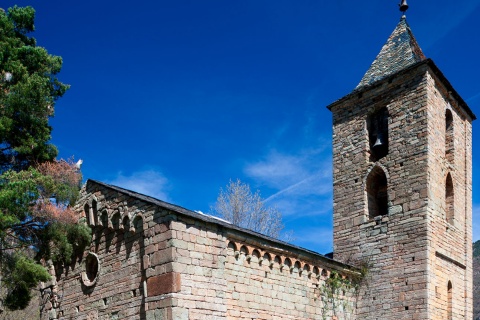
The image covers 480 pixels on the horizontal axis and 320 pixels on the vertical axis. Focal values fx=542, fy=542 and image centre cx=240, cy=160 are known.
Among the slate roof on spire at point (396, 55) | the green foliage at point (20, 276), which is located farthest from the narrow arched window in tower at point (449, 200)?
the green foliage at point (20, 276)

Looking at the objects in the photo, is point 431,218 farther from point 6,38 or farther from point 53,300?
point 6,38

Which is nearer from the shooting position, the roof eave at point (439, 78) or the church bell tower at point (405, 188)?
the church bell tower at point (405, 188)

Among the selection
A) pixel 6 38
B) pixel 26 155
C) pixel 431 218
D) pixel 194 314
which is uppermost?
pixel 6 38

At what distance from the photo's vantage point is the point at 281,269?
35.3 ft

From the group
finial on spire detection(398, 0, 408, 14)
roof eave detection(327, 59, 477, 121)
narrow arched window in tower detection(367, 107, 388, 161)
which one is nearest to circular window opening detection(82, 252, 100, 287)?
narrow arched window in tower detection(367, 107, 388, 161)

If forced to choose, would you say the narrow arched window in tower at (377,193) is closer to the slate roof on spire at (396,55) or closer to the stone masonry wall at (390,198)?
the stone masonry wall at (390,198)

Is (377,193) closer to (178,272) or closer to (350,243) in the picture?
(350,243)

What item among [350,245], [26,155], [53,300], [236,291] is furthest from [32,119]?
[350,245]

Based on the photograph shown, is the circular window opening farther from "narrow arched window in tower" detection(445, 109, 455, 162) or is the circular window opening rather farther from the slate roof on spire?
"narrow arched window in tower" detection(445, 109, 455, 162)

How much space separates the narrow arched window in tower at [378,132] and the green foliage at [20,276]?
8.54 metres

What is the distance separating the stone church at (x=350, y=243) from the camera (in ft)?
30.2

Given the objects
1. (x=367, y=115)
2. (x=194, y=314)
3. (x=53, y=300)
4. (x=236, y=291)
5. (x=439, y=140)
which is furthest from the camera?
(x=367, y=115)

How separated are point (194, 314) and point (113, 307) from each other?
2.09 m

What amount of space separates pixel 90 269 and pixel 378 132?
26.1 ft
